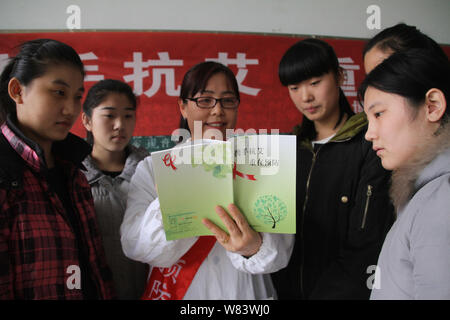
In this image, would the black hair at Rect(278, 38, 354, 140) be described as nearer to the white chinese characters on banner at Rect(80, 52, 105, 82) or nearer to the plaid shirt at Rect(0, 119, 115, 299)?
the plaid shirt at Rect(0, 119, 115, 299)

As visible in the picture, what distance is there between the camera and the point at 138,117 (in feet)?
7.48

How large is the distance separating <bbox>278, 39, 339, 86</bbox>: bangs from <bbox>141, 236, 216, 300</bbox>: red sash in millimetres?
763

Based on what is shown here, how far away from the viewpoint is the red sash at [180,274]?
1.03m

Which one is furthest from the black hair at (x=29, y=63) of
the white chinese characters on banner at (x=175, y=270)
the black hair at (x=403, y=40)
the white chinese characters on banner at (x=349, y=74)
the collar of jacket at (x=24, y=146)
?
the white chinese characters on banner at (x=349, y=74)

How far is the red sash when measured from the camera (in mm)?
1029

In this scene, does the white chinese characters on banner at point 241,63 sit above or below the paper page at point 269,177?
above

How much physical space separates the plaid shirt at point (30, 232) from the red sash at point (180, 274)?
0.25m

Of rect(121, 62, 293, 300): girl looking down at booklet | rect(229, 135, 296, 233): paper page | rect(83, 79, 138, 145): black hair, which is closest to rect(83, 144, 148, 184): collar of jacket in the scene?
rect(83, 79, 138, 145): black hair

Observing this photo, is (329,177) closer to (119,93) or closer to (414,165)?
(414,165)

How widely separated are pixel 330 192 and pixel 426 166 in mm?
421

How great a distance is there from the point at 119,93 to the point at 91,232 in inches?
33.5

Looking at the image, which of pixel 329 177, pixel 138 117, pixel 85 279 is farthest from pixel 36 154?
pixel 138 117

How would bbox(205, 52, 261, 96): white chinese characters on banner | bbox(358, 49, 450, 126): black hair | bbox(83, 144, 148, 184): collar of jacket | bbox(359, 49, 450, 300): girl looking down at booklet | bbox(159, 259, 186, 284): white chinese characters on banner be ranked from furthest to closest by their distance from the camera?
bbox(205, 52, 261, 96): white chinese characters on banner < bbox(83, 144, 148, 184): collar of jacket < bbox(159, 259, 186, 284): white chinese characters on banner < bbox(358, 49, 450, 126): black hair < bbox(359, 49, 450, 300): girl looking down at booklet

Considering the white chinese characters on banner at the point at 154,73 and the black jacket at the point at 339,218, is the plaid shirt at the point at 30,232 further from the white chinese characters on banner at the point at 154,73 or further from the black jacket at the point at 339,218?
the white chinese characters on banner at the point at 154,73
